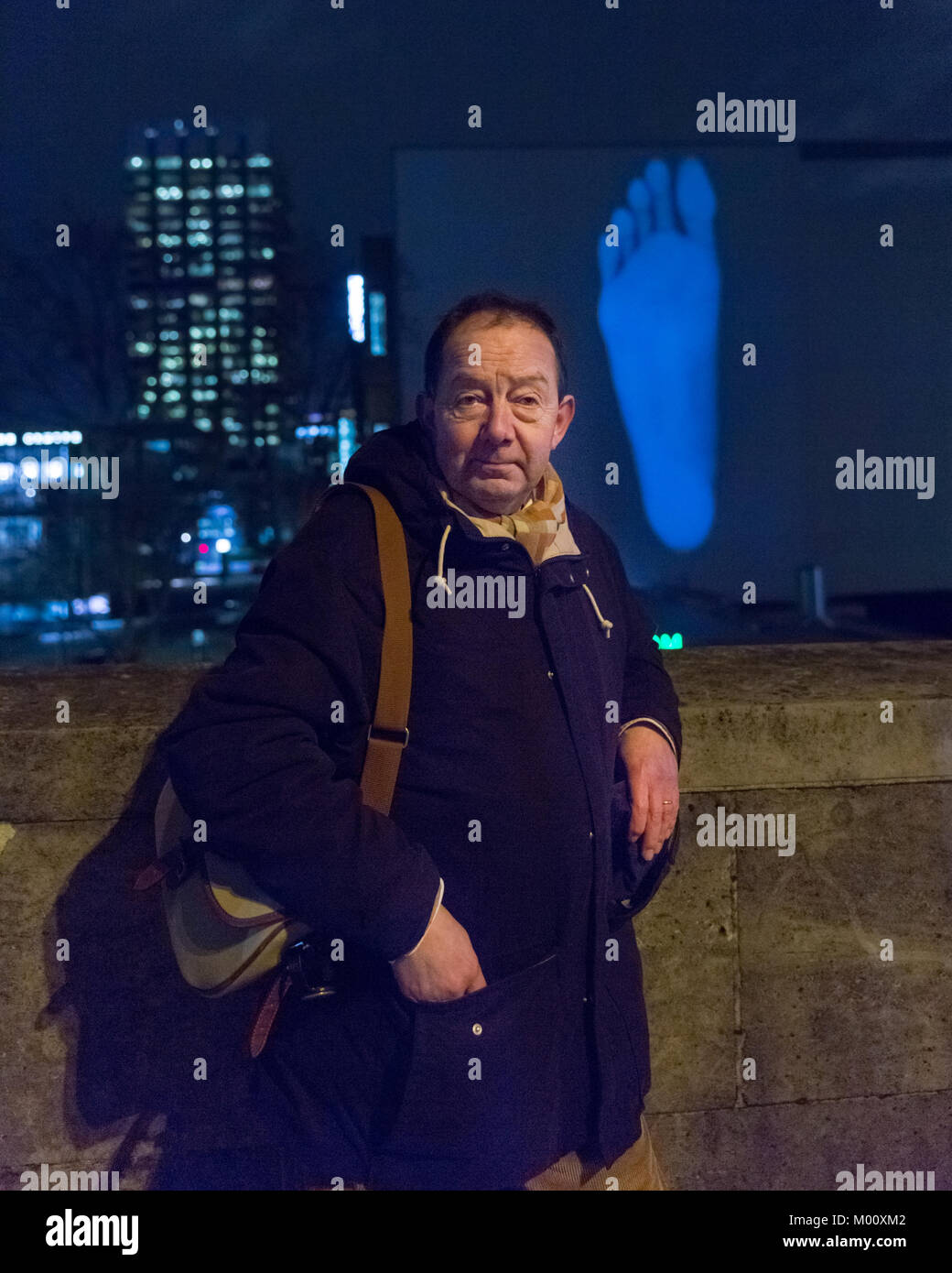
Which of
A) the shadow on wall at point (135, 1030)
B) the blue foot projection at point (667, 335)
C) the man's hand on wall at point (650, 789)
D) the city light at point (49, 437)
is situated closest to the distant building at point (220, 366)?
the city light at point (49, 437)

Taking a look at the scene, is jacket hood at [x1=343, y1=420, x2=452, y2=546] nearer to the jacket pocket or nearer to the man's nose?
the man's nose

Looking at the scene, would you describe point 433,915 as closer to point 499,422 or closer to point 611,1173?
point 611,1173

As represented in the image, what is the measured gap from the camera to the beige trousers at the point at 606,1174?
202cm

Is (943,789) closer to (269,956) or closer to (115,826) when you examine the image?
(269,956)

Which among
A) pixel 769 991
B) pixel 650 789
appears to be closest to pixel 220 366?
pixel 769 991

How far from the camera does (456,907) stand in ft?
6.35

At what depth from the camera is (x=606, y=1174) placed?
208 centimetres

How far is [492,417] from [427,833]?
730 mm

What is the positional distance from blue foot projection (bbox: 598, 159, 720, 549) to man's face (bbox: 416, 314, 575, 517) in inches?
603

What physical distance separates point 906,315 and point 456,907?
71.3 feet

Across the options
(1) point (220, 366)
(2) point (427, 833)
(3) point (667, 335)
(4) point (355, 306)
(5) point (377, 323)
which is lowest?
(2) point (427, 833)

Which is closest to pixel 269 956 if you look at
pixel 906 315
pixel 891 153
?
pixel 891 153

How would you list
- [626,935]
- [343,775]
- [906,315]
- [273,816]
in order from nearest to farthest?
[273,816] < [343,775] < [626,935] < [906,315]

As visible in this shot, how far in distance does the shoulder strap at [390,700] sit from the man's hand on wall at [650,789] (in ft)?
1.66
